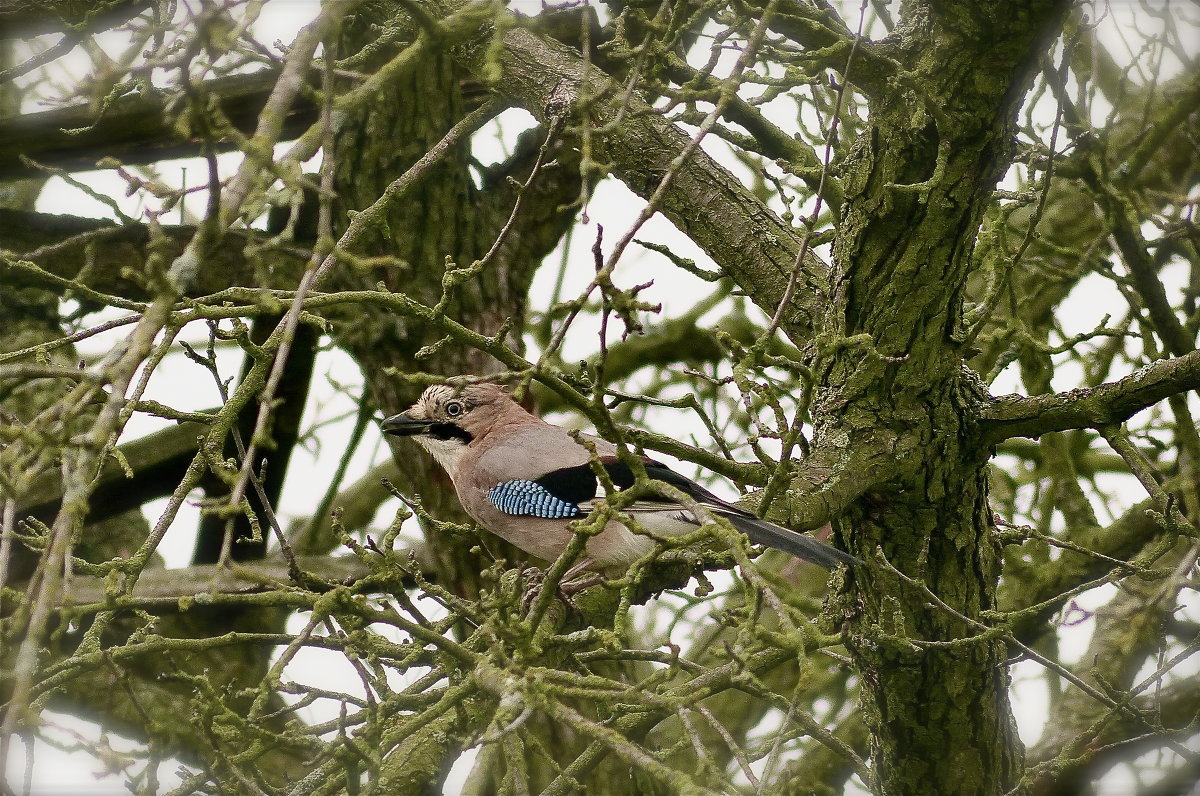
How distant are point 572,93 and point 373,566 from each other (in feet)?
8.31

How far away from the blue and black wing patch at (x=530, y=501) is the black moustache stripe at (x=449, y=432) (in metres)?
0.70

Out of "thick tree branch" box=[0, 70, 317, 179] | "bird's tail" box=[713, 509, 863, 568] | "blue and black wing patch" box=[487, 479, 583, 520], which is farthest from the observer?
"thick tree branch" box=[0, 70, 317, 179]

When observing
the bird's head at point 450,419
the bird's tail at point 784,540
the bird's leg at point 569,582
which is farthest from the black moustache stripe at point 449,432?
the bird's tail at point 784,540

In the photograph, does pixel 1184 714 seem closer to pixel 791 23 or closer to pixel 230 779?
pixel 791 23

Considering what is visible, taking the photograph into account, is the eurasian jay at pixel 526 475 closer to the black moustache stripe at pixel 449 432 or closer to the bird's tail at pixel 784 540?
the black moustache stripe at pixel 449 432

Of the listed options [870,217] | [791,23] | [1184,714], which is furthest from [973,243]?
[1184,714]

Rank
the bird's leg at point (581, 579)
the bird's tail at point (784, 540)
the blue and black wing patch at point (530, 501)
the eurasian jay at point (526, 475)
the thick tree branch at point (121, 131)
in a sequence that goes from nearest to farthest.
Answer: the bird's tail at point (784, 540)
the bird's leg at point (581, 579)
the eurasian jay at point (526, 475)
the blue and black wing patch at point (530, 501)
the thick tree branch at point (121, 131)

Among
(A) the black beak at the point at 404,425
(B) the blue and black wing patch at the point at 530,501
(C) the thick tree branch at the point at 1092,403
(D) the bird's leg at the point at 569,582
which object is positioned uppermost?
(A) the black beak at the point at 404,425

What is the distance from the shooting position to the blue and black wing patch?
5.44 meters

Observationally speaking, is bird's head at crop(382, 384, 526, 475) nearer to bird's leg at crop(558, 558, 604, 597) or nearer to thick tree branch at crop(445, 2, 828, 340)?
bird's leg at crop(558, 558, 604, 597)

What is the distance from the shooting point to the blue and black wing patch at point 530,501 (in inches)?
214

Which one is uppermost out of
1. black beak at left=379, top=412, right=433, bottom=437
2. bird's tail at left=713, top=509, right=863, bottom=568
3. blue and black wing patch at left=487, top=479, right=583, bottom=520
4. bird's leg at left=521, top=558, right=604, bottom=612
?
black beak at left=379, top=412, right=433, bottom=437

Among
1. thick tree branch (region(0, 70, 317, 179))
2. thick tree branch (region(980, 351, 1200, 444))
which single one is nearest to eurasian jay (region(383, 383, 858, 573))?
thick tree branch (region(980, 351, 1200, 444))

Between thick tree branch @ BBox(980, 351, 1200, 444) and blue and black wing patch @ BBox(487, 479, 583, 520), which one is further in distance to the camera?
blue and black wing patch @ BBox(487, 479, 583, 520)
